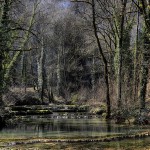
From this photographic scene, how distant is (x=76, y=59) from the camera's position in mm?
55781

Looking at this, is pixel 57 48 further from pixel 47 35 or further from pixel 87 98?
pixel 87 98

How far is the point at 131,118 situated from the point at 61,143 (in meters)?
9.85

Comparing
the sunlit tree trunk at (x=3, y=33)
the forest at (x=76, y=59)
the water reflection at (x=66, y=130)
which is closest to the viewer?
the water reflection at (x=66, y=130)

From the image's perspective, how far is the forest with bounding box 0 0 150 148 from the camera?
2980cm

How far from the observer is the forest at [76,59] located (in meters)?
29.8

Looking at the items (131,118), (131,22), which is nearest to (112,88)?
(131,22)

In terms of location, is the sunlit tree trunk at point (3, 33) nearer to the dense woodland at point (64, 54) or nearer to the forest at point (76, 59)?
the forest at point (76, 59)

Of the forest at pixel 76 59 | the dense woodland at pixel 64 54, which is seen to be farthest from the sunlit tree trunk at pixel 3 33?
the dense woodland at pixel 64 54

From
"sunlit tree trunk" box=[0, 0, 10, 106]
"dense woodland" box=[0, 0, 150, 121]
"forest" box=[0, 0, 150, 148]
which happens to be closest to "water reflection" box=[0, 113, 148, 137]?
"forest" box=[0, 0, 150, 148]

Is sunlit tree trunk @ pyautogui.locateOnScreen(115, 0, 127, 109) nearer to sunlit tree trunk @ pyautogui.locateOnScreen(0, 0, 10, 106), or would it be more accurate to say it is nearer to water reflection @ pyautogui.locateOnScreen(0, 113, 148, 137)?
water reflection @ pyautogui.locateOnScreen(0, 113, 148, 137)

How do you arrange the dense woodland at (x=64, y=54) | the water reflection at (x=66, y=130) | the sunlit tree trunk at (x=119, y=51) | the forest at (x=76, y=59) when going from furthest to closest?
the dense woodland at (x=64, y=54) < the forest at (x=76, y=59) < the sunlit tree trunk at (x=119, y=51) < the water reflection at (x=66, y=130)

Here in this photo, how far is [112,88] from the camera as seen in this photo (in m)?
33.3

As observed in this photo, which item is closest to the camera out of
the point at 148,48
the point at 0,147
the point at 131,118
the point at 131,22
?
the point at 0,147

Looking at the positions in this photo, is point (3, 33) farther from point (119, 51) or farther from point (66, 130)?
point (119, 51)
